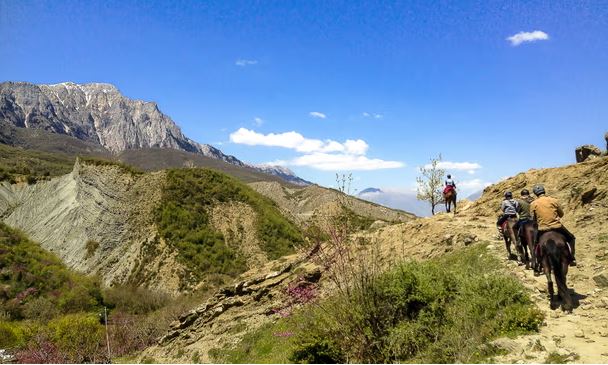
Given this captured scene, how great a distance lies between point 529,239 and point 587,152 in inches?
494

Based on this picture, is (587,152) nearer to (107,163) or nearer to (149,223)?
(149,223)

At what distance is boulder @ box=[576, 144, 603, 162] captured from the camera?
21.3 metres

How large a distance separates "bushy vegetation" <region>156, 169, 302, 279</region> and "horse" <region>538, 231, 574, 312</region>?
37.7 meters

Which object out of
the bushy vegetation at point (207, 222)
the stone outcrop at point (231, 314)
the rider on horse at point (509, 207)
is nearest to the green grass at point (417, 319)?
the rider on horse at point (509, 207)

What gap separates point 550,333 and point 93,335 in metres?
28.4

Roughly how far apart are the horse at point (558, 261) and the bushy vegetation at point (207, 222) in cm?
3774

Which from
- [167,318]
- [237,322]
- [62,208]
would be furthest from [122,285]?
[237,322]

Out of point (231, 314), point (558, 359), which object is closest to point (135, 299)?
point (231, 314)

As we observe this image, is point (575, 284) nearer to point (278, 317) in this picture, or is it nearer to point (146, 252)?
point (278, 317)

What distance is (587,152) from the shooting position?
22109 millimetres

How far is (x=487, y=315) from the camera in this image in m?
9.31

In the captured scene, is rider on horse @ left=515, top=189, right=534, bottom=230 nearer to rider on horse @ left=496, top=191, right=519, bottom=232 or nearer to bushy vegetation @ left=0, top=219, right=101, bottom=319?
rider on horse @ left=496, top=191, right=519, bottom=232

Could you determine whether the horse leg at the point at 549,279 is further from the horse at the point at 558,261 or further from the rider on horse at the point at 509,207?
the rider on horse at the point at 509,207

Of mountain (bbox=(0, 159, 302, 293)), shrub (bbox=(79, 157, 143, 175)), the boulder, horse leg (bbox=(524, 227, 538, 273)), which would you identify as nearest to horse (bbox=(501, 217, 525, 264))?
horse leg (bbox=(524, 227, 538, 273))
